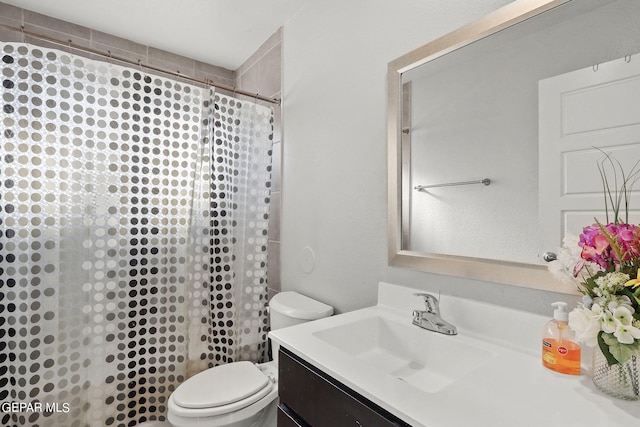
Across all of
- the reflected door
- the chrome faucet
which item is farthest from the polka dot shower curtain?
the reflected door

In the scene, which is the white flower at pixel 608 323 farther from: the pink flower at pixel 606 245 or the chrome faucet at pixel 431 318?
the chrome faucet at pixel 431 318

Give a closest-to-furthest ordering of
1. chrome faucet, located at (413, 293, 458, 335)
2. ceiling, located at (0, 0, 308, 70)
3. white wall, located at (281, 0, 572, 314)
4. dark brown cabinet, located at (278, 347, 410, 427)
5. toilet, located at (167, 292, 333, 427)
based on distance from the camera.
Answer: dark brown cabinet, located at (278, 347, 410, 427) → chrome faucet, located at (413, 293, 458, 335) → white wall, located at (281, 0, 572, 314) → toilet, located at (167, 292, 333, 427) → ceiling, located at (0, 0, 308, 70)

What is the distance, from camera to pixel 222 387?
4.59 ft

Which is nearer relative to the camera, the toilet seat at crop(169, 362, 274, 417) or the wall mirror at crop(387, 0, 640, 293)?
the wall mirror at crop(387, 0, 640, 293)

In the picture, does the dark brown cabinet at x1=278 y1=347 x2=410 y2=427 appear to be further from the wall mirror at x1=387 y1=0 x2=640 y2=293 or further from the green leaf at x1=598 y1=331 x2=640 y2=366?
the wall mirror at x1=387 y1=0 x2=640 y2=293

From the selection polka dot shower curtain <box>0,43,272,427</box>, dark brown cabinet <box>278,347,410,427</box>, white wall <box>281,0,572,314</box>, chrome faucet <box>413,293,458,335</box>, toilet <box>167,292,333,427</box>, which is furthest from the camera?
polka dot shower curtain <box>0,43,272,427</box>

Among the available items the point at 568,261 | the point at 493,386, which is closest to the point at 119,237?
the point at 493,386

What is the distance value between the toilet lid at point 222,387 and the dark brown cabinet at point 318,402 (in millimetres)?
432

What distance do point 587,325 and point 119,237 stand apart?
1819mm

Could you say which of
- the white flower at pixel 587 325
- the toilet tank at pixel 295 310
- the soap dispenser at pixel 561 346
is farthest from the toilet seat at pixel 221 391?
the white flower at pixel 587 325

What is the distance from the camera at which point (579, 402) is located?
0.63 metres

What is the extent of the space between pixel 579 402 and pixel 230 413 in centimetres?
121

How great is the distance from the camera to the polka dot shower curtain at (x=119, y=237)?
138 cm

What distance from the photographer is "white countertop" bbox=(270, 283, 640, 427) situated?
0.58 meters
